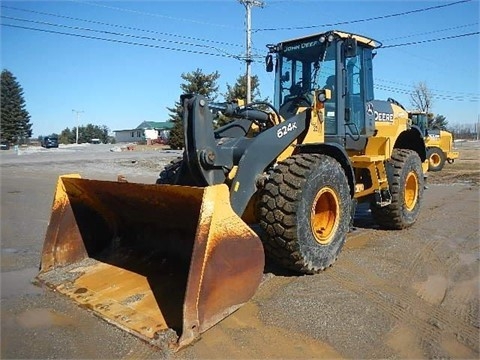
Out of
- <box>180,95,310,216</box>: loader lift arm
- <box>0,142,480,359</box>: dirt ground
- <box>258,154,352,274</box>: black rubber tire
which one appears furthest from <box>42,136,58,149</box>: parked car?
<box>258,154,352,274</box>: black rubber tire

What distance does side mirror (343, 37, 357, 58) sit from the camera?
5.39m

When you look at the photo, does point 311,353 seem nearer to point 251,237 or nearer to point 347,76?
point 251,237

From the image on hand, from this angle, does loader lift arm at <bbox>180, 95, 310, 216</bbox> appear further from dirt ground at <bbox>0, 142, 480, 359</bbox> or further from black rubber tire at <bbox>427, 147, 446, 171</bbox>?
black rubber tire at <bbox>427, 147, 446, 171</bbox>

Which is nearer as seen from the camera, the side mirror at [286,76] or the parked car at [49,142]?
the side mirror at [286,76]

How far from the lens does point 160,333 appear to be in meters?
3.00

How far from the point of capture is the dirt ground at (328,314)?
2.92 m

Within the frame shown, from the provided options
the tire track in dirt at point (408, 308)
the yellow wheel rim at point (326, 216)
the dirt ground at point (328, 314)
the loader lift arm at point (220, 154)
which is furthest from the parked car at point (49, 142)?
the tire track in dirt at point (408, 308)

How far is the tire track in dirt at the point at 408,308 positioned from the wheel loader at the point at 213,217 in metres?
0.34

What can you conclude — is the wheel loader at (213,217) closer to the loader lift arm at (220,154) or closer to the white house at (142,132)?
the loader lift arm at (220,154)

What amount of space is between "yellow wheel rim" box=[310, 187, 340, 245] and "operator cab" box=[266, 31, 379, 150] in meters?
1.23

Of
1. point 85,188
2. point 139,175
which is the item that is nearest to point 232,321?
point 85,188

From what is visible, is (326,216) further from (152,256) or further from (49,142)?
(49,142)

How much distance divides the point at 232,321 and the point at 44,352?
1.37 m

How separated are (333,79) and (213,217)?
3283 mm
